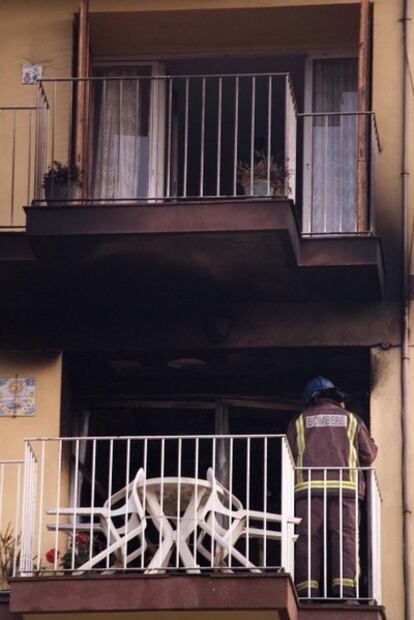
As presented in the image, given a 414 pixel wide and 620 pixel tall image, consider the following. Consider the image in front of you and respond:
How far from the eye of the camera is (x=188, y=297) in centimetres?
1973

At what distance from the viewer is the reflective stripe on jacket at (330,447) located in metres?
18.1

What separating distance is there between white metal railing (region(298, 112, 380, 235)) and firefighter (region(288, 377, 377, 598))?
1.95 meters

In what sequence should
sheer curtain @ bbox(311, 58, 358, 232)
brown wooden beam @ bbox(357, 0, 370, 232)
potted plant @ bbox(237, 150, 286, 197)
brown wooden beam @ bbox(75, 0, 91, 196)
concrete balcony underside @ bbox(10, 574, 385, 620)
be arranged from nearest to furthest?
concrete balcony underside @ bbox(10, 574, 385, 620) < potted plant @ bbox(237, 150, 286, 197) < brown wooden beam @ bbox(357, 0, 370, 232) < brown wooden beam @ bbox(75, 0, 91, 196) < sheer curtain @ bbox(311, 58, 358, 232)

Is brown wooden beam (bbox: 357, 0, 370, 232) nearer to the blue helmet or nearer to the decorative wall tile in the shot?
the blue helmet

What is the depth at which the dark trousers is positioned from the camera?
17766 mm

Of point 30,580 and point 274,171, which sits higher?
point 274,171

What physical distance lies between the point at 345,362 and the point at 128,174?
268cm

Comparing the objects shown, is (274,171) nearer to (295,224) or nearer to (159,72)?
(295,224)

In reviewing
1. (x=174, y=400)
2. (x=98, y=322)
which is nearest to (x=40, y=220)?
(x=98, y=322)

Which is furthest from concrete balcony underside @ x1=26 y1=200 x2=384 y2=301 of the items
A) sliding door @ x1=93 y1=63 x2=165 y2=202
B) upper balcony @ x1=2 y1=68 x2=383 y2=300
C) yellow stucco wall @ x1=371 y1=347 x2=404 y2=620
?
sliding door @ x1=93 y1=63 x2=165 y2=202

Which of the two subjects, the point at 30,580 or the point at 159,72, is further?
the point at 159,72

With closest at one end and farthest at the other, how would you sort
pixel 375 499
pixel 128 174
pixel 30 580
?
pixel 30 580
pixel 375 499
pixel 128 174

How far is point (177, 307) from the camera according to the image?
19.8 m

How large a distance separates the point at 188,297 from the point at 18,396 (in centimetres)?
169
